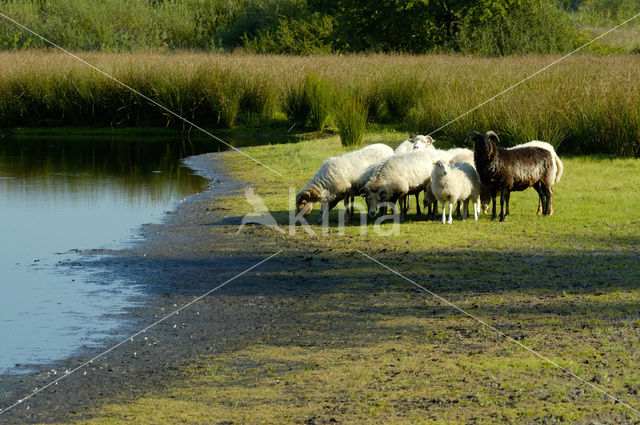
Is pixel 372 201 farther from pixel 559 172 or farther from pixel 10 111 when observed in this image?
pixel 10 111

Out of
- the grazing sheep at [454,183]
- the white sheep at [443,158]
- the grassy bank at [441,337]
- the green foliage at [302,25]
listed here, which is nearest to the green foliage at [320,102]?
the green foliage at [302,25]

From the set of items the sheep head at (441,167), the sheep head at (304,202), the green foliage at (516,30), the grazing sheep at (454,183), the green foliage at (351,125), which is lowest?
the sheep head at (304,202)

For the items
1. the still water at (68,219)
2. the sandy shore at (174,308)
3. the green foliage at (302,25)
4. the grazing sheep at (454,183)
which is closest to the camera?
the sandy shore at (174,308)

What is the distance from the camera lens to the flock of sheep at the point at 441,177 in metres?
11.0

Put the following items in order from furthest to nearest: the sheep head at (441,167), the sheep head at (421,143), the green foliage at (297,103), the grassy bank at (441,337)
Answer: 1. the green foliage at (297,103)
2. the sheep head at (421,143)
3. the sheep head at (441,167)
4. the grassy bank at (441,337)

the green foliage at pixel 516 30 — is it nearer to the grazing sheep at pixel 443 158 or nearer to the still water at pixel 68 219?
the still water at pixel 68 219

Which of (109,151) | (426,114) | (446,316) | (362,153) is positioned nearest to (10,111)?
(109,151)

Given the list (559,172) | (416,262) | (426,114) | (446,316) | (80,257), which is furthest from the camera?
(426,114)

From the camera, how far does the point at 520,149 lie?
37.0 feet

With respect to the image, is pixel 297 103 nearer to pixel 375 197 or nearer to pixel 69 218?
pixel 69 218

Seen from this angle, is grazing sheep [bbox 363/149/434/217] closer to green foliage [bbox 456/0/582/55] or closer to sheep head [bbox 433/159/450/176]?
sheep head [bbox 433/159/450/176]

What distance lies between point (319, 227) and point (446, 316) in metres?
4.46

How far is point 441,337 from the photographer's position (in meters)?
6.65

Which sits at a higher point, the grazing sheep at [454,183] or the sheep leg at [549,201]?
the grazing sheep at [454,183]
